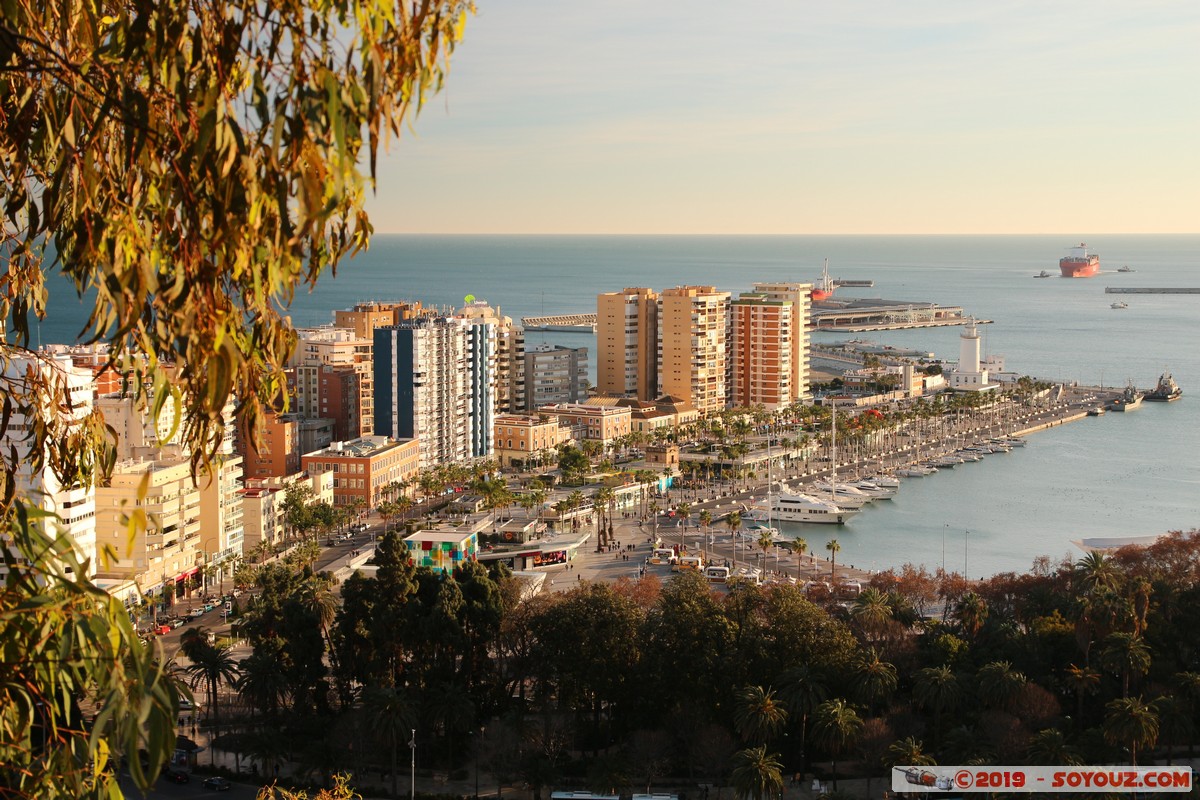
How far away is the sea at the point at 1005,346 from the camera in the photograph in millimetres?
21250

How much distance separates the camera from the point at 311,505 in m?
20.2

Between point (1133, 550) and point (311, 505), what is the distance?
36.9ft

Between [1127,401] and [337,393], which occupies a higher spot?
[337,393]

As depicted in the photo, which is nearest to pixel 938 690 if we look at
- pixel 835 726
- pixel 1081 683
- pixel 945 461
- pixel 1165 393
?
pixel 835 726

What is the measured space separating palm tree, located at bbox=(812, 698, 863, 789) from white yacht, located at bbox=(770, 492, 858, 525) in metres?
11.6

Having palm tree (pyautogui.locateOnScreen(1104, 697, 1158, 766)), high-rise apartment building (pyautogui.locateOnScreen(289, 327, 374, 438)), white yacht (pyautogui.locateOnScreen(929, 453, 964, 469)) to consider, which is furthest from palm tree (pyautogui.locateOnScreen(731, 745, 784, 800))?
white yacht (pyautogui.locateOnScreen(929, 453, 964, 469))

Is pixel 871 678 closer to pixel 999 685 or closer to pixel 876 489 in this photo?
pixel 999 685

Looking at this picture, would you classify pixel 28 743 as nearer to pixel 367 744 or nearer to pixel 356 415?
pixel 367 744

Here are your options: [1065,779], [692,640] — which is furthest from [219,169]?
[692,640]

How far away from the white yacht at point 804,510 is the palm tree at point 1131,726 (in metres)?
12.0

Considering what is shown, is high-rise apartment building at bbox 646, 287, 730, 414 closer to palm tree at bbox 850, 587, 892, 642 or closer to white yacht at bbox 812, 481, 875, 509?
white yacht at bbox 812, 481, 875, 509

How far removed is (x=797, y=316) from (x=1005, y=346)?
2083cm

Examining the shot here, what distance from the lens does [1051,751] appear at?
386 inches

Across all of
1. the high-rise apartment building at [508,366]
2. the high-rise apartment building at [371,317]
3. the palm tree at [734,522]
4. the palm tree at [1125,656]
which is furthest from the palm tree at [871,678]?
the high-rise apartment building at [508,366]
